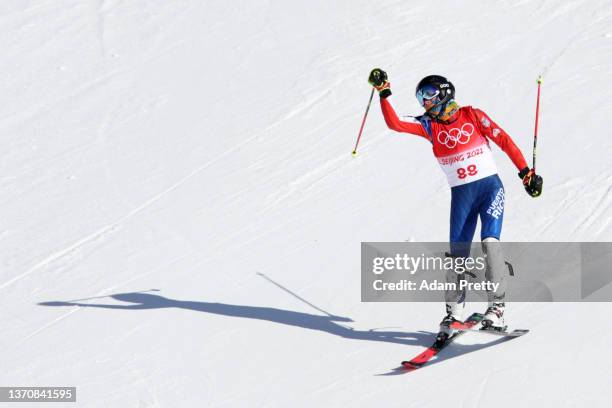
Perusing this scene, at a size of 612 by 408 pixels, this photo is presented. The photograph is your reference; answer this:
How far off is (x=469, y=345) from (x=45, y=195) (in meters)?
5.89

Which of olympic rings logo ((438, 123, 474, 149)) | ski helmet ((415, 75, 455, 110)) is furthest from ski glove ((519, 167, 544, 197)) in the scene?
ski helmet ((415, 75, 455, 110))

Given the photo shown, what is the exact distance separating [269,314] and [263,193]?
2392mm

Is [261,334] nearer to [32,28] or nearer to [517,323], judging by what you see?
[517,323]

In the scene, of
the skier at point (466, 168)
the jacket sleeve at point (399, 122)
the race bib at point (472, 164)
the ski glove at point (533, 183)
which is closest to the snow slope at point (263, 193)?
the skier at point (466, 168)

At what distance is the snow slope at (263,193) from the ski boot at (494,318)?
23cm

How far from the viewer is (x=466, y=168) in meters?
6.85

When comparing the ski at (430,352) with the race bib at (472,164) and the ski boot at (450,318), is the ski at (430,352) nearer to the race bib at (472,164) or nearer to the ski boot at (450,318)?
the ski boot at (450,318)

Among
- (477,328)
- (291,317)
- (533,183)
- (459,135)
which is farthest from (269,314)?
(533,183)

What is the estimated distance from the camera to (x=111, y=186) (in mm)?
10906

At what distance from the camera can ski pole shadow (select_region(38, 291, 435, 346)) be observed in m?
7.18

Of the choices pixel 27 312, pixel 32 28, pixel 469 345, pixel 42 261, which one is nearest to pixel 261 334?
pixel 469 345

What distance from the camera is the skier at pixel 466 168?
6719 millimetres

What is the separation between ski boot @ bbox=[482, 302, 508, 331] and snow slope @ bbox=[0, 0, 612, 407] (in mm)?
227

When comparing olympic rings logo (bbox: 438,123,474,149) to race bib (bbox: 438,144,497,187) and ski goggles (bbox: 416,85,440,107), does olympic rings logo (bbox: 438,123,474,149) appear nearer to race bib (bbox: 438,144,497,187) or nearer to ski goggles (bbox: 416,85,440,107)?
race bib (bbox: 438,144,497,187)
